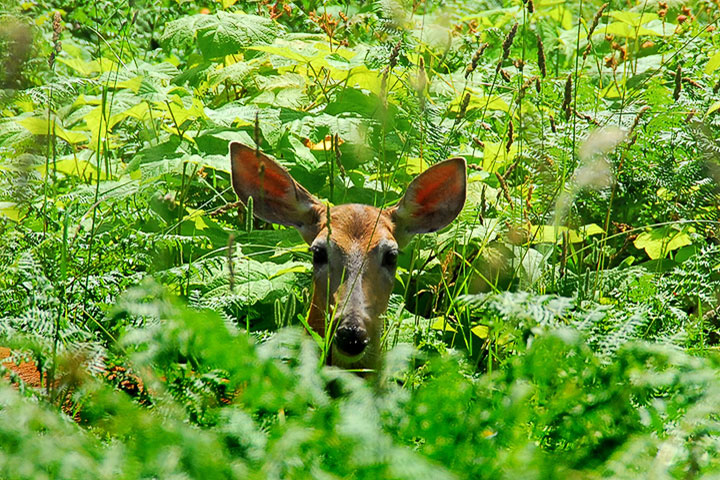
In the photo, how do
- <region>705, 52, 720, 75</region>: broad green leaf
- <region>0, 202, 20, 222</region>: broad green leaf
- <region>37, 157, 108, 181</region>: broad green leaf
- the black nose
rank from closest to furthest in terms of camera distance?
the black nose, <region>0, 202, 20, 222</region>: broad green leaf, <region>705, 52, 720, 75</region>: broad green leaf, <region>37, 157, 108, 181</region>: broad green leaf

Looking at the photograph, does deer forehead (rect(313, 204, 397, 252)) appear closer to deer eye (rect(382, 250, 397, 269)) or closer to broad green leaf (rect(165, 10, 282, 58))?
A: deer eye (rect(382, 250, 397, 269))

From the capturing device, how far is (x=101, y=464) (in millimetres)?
1467

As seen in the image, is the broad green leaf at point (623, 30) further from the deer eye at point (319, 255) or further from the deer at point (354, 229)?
the deer eye at point (319, 255)

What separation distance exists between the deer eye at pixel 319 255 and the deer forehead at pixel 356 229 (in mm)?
42

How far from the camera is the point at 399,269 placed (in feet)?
14.6

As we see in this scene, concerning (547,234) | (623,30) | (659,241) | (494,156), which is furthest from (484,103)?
(623,30)

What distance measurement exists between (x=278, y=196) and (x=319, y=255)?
49cm

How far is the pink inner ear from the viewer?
4.14 meters

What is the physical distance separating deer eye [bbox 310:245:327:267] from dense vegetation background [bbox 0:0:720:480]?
20cm

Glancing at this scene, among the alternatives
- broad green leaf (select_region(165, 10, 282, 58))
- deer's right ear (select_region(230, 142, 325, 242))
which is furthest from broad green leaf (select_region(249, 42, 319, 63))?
deer's right ear (select_region(230, 142, 325, 242))

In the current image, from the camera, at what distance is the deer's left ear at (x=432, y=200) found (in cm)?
413

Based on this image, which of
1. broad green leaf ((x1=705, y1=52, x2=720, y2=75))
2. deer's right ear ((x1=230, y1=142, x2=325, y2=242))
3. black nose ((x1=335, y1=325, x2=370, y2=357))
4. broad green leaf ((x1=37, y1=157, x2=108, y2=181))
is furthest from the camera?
broad green leaf ((x1=37, y1=157, x2=108, y2=181))

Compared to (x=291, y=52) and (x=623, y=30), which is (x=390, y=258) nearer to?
(x=291, y=52)

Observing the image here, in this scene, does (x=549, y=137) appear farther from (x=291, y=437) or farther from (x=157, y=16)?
(x=157, y=16)
